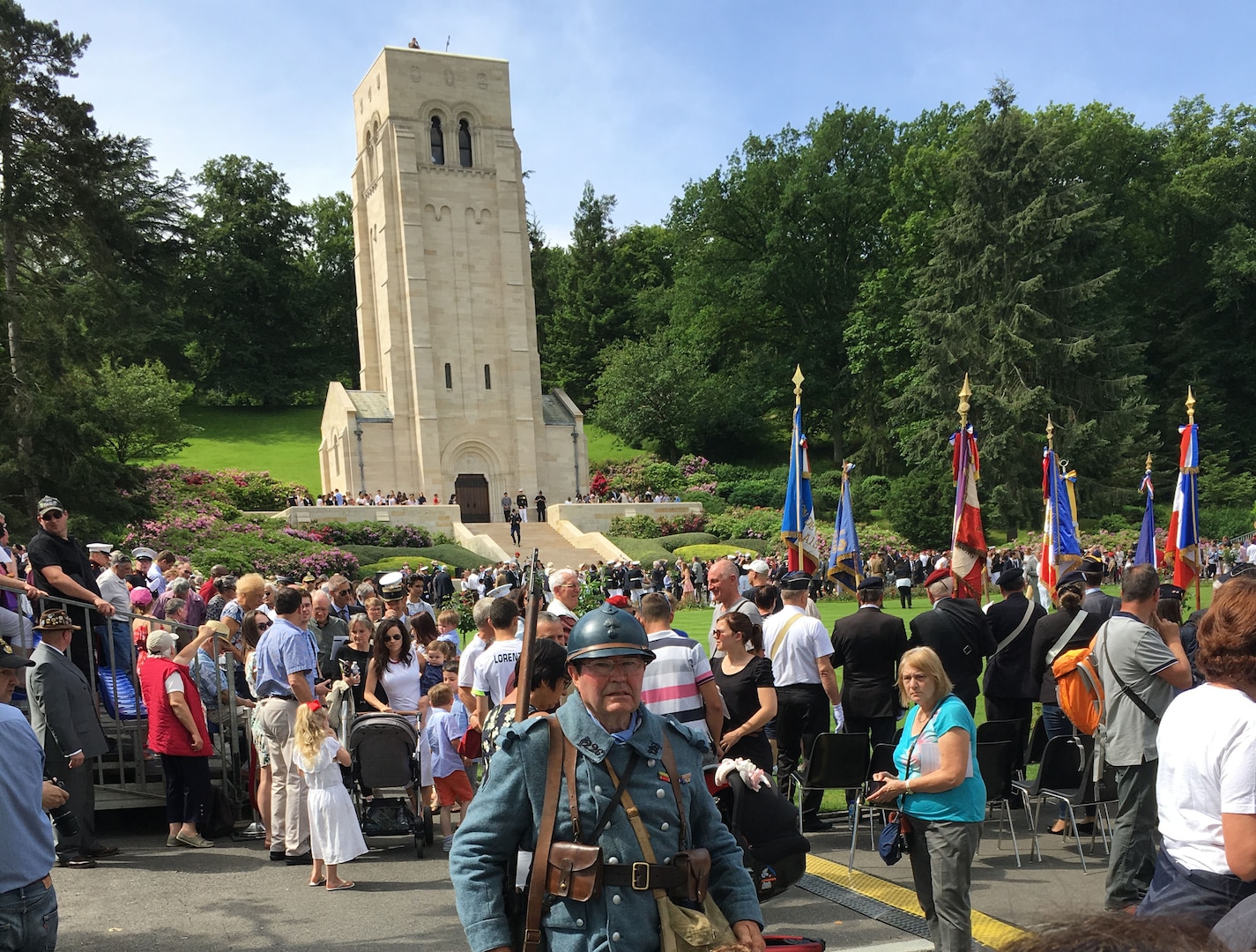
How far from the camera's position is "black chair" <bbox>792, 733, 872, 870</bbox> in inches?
301

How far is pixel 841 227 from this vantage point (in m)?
60.9

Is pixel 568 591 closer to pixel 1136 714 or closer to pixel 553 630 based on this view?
pixel 553 630

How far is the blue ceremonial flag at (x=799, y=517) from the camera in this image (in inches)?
558

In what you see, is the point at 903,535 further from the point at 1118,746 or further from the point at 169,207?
the point at 169,207

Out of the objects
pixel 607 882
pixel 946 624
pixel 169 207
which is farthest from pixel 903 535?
pixel 169 207

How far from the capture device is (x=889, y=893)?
6879mm

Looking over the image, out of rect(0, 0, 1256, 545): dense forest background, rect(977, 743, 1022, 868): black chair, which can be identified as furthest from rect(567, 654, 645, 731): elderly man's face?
rect(0, 0, 1256, 545): dense forest background

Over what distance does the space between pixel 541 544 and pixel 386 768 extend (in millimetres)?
36103

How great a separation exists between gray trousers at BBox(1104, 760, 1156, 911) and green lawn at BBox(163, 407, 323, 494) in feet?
178

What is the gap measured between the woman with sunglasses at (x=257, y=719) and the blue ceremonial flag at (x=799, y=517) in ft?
22.6

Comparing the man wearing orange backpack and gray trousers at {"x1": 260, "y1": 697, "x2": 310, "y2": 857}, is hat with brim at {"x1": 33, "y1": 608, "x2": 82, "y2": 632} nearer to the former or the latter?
gray trousers at {"x1": 260, "y1": 697, "x2": 310, "y2": 857}

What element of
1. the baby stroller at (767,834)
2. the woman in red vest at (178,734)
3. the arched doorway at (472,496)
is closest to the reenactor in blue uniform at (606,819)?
the baby stroller at (767,834)

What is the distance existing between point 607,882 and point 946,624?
19.3 feet

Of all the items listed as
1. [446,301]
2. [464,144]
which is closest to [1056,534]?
[446,301]
